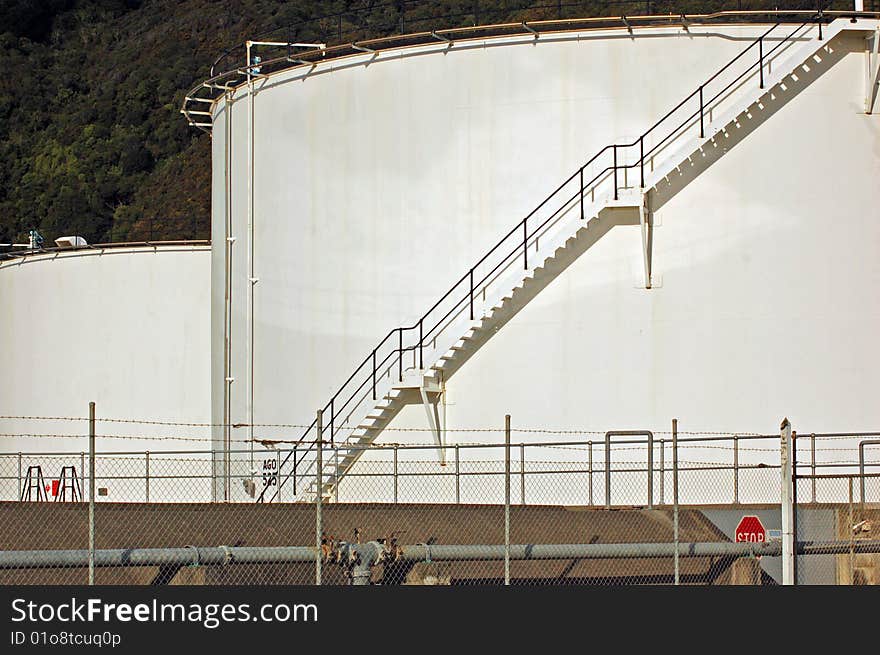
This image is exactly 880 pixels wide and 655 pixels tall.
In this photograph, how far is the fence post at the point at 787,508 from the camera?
15.3 m

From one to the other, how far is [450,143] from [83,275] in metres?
16.0

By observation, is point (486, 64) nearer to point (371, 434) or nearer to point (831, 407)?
point (371, 434)

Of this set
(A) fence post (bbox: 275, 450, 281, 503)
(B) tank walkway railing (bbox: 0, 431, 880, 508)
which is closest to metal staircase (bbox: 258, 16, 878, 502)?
(B) tank walkway railing (bbox: 0, 431, 880, 508)

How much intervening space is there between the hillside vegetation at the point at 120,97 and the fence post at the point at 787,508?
59.6 meters

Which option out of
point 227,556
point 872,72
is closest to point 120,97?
point 872,72

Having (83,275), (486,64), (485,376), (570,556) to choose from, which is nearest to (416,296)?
(485,376)

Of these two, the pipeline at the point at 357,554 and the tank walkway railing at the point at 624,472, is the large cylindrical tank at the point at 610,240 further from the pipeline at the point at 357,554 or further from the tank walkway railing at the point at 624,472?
the pipeline at the point at 357,554

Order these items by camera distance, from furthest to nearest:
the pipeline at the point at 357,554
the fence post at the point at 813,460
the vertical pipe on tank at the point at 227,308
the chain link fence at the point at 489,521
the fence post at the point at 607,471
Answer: the vertical pipe on tank at the point at 227,308 → the fence post at the point at 607,471 → the fence post at the point at 813,460 → the chain link fence at the point at 489,521 → the pipeline at the point at 357,554

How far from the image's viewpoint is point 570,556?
1672cm

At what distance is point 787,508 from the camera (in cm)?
1548

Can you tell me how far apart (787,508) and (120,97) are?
3400 inches

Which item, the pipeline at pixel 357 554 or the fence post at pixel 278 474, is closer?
the pipeline at pixel 357 554

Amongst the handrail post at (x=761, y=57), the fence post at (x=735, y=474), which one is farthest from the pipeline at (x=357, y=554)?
the handrail post at (x=761, y=57)

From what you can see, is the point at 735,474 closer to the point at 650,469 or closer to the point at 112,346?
the point at 650,469
